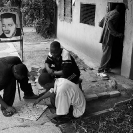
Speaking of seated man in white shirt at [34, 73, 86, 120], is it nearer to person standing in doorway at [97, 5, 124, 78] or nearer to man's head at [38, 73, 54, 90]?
man's head at [38, 73, 54, 90]

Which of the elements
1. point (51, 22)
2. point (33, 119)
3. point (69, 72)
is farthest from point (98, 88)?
point (51, 22)

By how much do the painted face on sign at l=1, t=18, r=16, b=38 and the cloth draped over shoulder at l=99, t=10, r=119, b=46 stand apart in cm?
260

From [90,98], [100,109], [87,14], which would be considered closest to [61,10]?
[87,14]

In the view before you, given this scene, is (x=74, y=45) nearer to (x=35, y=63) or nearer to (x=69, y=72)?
(x=35, y=63)

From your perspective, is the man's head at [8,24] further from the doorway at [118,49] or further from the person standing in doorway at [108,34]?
the doorway at [118,49]

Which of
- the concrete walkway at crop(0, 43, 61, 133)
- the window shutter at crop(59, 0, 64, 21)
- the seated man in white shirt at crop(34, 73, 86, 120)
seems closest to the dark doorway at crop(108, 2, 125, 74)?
the seated man in white shirt at crop(34, 73, 86, 120)

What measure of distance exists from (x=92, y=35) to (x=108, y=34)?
1.46 metres

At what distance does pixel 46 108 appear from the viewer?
3.93m

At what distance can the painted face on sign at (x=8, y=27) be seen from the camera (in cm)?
618

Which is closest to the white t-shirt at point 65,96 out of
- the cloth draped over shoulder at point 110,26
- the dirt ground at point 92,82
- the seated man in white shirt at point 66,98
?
the seated man in white shirt at point 66,98

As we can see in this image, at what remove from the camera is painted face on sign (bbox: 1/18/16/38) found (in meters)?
6.18

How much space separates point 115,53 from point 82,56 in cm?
116

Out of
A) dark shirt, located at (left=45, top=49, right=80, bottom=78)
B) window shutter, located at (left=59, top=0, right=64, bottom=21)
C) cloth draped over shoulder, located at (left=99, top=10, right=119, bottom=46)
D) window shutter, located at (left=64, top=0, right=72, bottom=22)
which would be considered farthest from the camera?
window shutter, located at (left=59, top=0, right=64, bottom=21)

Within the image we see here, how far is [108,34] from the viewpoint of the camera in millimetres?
5562
